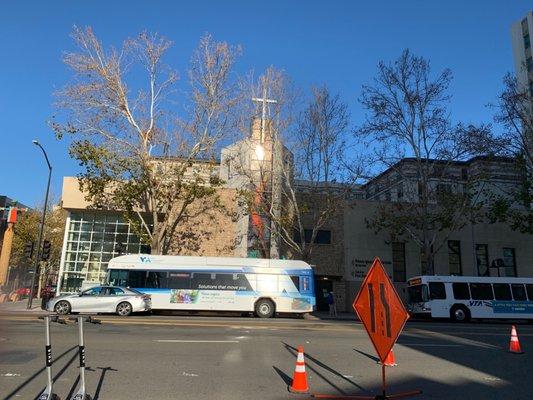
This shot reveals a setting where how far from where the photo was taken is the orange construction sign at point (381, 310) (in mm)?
7035

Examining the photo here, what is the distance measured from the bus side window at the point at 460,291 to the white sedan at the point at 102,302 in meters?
18.2

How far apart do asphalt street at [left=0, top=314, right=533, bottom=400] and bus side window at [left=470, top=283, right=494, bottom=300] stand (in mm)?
15854

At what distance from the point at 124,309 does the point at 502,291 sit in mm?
22093

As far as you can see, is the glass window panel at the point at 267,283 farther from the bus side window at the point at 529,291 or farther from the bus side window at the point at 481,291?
the bus side window at the point at 529,291

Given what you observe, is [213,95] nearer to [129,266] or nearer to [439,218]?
[129,266]

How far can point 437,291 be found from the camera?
96.4ft

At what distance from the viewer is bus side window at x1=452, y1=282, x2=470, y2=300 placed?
29.4 m

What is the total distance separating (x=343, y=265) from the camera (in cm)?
3747

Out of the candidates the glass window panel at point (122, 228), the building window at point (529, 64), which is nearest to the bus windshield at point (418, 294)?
the glass window panel at point (122, 228)

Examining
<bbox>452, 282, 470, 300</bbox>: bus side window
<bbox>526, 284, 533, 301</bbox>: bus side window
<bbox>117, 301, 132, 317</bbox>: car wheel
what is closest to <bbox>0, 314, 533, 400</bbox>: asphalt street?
<bbox>117, 301, 132, 317</bbox>: car wheel

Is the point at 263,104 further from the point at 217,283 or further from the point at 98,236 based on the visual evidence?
the point at 98,236

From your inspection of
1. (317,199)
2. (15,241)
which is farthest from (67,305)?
(15,241)

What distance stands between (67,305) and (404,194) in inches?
1008

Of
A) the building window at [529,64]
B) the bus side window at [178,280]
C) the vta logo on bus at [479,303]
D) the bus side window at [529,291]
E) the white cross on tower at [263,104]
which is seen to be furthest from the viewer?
the building window at [529,64]
